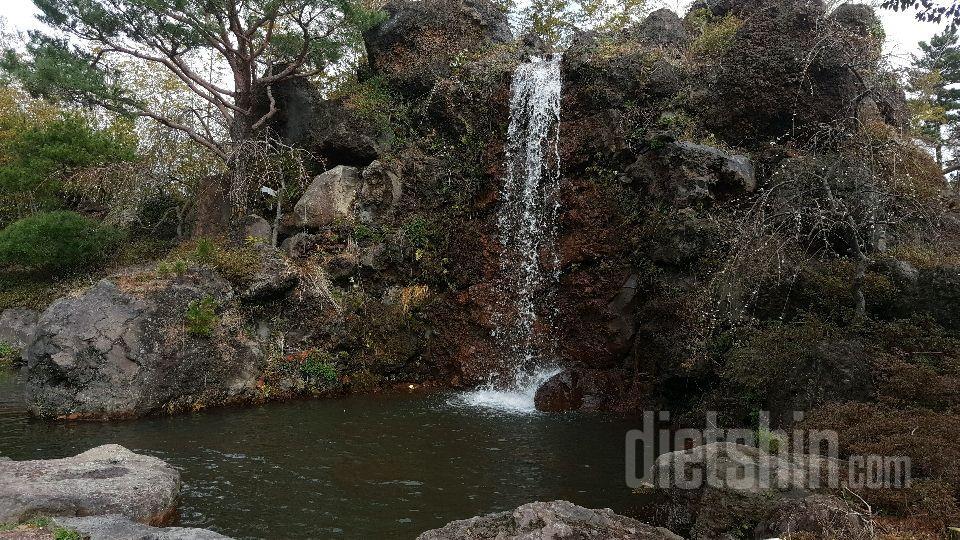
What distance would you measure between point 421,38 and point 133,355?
427 inches

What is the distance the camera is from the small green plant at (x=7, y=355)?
45.7 feet

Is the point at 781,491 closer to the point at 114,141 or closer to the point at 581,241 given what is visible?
the point at 581,241

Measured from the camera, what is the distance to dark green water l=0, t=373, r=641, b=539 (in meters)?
5.50

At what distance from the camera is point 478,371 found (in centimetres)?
1148

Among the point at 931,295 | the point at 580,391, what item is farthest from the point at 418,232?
the point at 931,295

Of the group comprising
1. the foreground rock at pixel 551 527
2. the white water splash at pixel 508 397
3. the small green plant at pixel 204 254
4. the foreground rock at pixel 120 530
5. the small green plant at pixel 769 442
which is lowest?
the foreground rock at pixel 120 530

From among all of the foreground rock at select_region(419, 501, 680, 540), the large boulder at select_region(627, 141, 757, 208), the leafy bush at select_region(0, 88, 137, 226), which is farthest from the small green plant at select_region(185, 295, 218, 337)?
the leafy bush at select_region(0, 88, 137, 226)

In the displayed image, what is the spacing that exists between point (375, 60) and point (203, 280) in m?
8.54

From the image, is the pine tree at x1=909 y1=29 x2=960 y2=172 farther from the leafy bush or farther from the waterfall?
the leafy bush

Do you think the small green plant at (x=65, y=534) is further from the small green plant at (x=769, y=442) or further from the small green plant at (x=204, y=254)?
the small green plant at (x=204, y=254)

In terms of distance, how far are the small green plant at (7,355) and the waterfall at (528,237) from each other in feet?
37.2

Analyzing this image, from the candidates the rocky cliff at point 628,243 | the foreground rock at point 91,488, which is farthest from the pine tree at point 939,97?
the foreground rock at point 91,488

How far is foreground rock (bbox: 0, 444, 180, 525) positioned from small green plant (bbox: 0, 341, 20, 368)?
10580 mm

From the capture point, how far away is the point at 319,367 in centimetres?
1105
